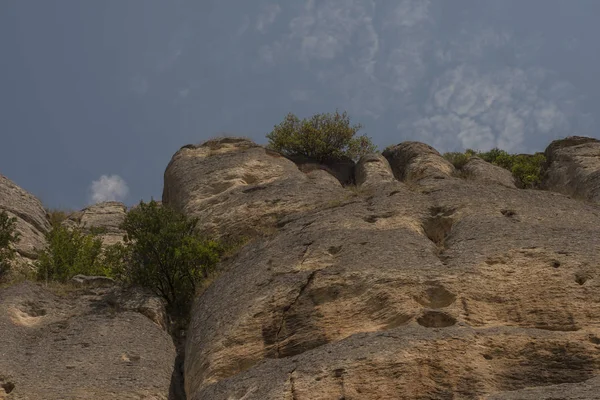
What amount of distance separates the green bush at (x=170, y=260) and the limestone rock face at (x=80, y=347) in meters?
1.19

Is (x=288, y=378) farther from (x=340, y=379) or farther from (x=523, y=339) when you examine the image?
(x=523, y=339)

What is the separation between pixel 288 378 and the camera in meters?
14.0

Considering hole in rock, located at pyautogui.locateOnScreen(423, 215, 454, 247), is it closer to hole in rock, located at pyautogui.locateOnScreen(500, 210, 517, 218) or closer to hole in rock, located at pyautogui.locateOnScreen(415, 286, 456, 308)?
hole in rock, located at pyautogui.locateOnScreen(500, 210, 517, 218)

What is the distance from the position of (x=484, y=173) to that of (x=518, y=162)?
16.6 feet

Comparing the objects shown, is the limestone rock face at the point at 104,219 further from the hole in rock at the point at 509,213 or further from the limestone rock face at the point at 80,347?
the hole in rock at the point at 509,213

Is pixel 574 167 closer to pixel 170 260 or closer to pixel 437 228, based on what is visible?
pixel 437 228

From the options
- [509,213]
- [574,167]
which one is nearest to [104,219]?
[574,167]

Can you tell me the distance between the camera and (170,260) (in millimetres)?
21828

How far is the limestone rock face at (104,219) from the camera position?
32094mm

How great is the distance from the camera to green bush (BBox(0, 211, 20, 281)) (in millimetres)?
23297

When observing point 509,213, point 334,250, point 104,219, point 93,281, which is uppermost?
point 104,219

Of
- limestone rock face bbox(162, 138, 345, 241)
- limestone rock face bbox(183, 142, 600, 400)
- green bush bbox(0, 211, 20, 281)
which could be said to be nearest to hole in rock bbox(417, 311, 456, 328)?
limestone rock face bbox(183, 142, 600, 400)

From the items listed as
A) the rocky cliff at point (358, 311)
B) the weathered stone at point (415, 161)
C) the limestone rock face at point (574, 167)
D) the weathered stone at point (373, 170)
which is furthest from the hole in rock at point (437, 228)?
the limestone rock face at point (574, 167)

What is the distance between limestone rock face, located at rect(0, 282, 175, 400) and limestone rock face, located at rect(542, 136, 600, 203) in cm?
1378
